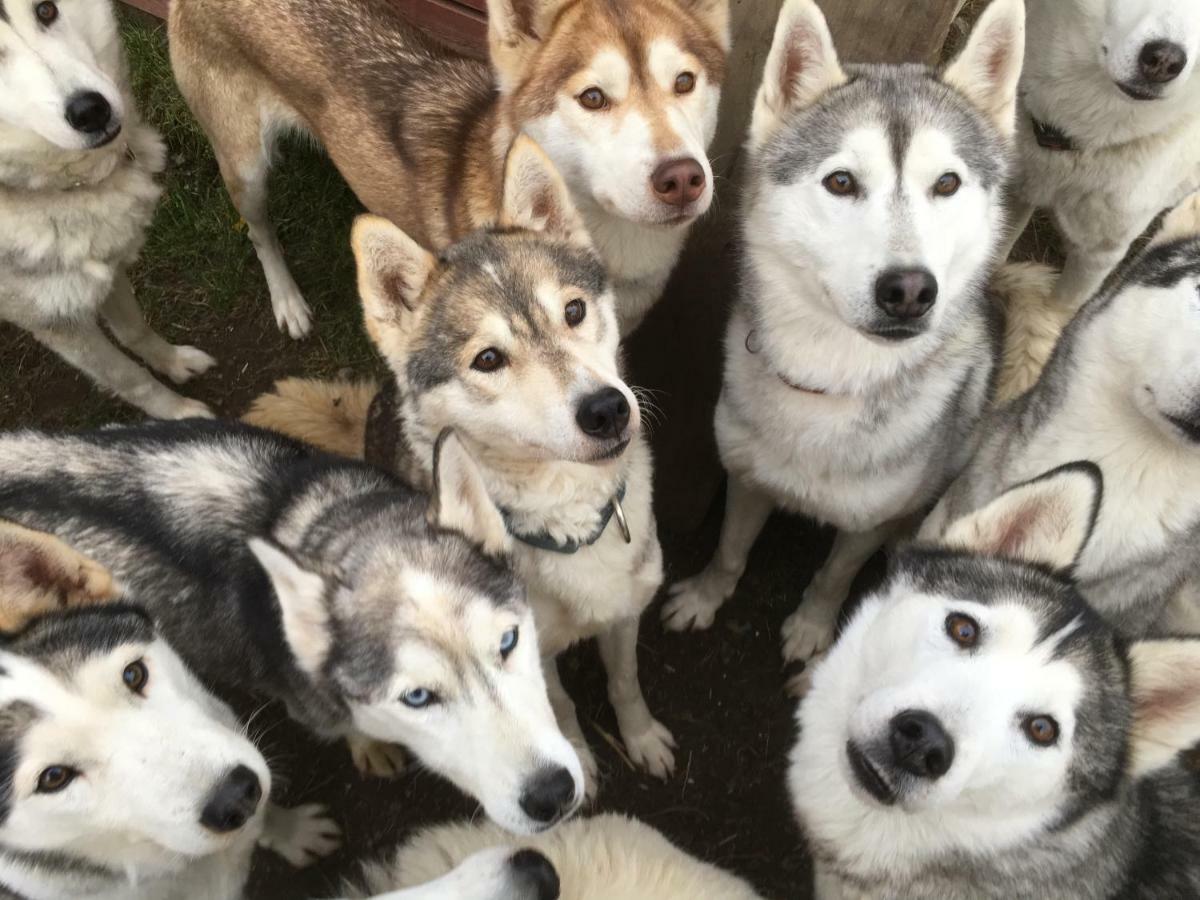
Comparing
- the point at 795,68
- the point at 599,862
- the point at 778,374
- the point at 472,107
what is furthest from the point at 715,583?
the point at 472,107

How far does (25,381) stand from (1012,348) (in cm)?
523

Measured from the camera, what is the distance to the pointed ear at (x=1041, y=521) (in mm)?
2020

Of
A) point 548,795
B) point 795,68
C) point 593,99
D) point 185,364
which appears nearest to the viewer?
point 548,795

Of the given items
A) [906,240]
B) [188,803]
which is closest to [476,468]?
[188,803]

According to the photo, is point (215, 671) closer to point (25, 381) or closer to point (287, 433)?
point (287, 433)

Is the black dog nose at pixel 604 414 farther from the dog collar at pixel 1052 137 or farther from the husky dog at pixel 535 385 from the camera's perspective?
the dog collar at pixel 1052 137

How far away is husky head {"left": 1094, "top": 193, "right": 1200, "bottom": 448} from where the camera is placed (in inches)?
82.4

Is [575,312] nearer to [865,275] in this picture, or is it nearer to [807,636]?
[865,275]

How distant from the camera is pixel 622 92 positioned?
2.89m

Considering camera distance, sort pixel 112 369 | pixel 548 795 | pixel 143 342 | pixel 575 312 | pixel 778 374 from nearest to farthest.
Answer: pixel 548 795 → pixel 575 312 → pixel 778 374 → pixel 112 369 → pixel 143 342

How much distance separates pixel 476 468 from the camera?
2246 mm

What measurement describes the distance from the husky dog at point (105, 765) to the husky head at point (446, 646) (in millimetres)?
363

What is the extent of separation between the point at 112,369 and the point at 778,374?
3298mm

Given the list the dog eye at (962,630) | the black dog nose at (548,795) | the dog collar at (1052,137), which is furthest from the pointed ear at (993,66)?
the black dog nose at (548,795)
